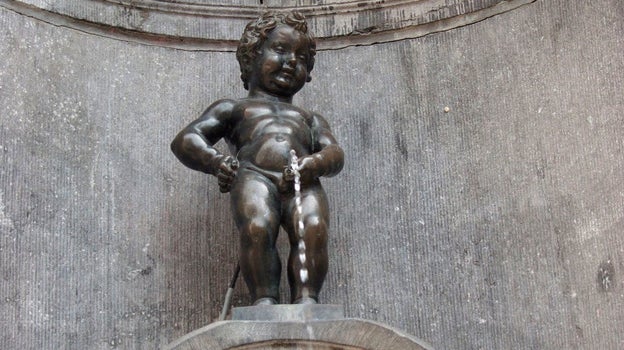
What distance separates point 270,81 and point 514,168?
2.88ft

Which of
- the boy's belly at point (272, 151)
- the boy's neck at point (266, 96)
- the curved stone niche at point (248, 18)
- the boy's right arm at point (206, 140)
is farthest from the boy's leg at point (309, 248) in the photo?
the curved stone niche at point (248, 18)

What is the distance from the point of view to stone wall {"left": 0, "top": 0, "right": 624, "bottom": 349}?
3.37 m

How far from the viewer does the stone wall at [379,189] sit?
3.37 m

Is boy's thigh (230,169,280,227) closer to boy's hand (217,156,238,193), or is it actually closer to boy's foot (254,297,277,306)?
boy's hand (217,156,238,193)

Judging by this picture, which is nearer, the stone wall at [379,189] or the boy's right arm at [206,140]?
the boy's right arm at [206,140]

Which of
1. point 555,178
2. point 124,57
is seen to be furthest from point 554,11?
point 124,57

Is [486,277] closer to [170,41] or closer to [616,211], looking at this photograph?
[616,211]

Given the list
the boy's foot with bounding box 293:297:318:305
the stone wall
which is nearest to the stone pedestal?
the boy's foot with bounding box 293:297:318:305

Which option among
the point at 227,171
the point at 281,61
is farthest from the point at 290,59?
the point at 227,171

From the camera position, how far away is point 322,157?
3.13 metres

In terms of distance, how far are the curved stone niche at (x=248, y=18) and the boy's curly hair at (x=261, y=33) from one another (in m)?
0.53

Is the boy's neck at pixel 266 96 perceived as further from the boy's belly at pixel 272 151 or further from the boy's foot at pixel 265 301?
the boy's foot at pixel 265 301

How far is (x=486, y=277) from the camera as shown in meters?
3.51

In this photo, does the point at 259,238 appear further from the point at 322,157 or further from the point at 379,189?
the point at 379,189
